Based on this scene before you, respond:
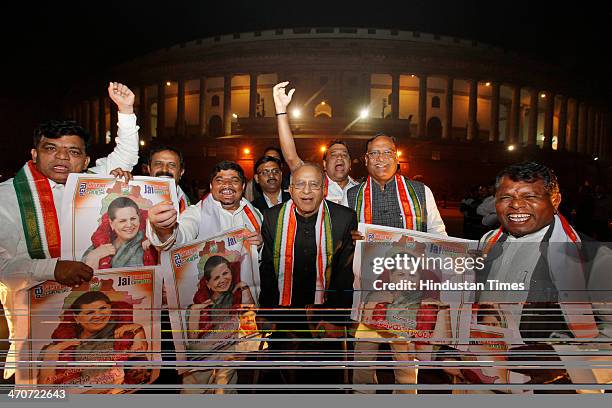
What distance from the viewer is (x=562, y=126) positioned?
49.6 metres

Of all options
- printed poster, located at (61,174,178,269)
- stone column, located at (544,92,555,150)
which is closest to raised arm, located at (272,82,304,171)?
printed poster, located at (61,174,178,269)

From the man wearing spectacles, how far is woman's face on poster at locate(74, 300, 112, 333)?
351 centimetres

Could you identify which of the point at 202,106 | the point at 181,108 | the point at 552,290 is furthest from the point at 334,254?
the point at 181,108

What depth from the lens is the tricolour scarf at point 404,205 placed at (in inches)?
154

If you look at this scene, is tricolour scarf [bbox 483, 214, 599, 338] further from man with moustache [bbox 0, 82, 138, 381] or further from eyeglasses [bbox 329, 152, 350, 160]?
eyeglasses [bbox 329, 152, 350, 160]

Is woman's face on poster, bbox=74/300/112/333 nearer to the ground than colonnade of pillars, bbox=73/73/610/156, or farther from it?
nearer to the ground

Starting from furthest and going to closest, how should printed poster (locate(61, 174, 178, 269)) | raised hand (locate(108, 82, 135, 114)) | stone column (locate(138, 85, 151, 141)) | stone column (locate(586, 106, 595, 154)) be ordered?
1. stone column (locate(586, 106, 595, 154))
2. stone column (locate(138, 85, 151, 141))
3. raised hand (locate(108, 82, 135, 114))
4. printed poster (locate(61, 174, 178, 269))

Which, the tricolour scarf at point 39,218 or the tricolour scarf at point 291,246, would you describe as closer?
the tricolour scarf at point 39,218

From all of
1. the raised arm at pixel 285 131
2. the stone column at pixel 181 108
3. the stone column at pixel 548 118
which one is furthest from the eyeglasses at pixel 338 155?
the stone column at pixel 548 118

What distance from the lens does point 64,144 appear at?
2.87 metres

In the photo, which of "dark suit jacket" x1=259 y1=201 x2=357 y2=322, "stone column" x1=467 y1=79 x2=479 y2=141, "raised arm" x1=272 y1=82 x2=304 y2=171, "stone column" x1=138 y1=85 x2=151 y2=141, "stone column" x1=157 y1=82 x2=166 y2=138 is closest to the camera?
A: "dark suit jacket" x1=259 y1=201 x2=357 y2=322

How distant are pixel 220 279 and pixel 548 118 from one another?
176ft

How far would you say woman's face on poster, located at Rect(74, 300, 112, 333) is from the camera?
1.47 m

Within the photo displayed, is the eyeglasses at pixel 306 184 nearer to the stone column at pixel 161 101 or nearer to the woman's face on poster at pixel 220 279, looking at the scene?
the woman's face on poster at pixel 220 279
